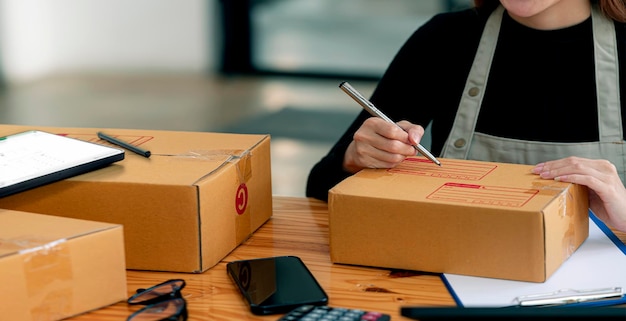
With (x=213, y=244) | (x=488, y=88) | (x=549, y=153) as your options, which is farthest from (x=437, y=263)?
(x=488, y=88)

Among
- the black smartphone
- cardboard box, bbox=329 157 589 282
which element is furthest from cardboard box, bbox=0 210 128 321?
cardboard box, bbox=329 157 589 282

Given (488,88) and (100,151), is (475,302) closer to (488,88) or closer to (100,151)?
(100,151)

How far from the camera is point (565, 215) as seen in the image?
3.59ft

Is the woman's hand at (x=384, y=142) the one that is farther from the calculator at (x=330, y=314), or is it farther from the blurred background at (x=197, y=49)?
the blurred background at (x=197, y=49)

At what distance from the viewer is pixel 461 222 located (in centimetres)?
105

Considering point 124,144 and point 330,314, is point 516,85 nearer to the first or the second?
point 124,144

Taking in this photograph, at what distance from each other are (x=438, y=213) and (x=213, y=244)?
298 millimetres

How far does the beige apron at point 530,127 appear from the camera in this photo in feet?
5.07

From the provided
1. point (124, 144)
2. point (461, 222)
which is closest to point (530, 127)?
point (461, 222)

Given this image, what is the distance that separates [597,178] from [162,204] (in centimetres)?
57

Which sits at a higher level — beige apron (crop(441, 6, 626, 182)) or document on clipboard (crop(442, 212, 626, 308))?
beige apron (crop(441, 6, 626, 182))

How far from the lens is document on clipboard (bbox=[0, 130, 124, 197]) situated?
1.12 m

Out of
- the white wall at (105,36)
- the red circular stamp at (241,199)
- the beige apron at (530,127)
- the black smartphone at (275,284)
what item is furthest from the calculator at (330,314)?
the white wall at (105,36)

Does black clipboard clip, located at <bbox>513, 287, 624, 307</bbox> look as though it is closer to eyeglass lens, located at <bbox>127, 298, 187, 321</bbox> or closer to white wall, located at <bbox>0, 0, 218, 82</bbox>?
eyeglass lens, located at <bbox>127, 298, 187, 321</bbox>
